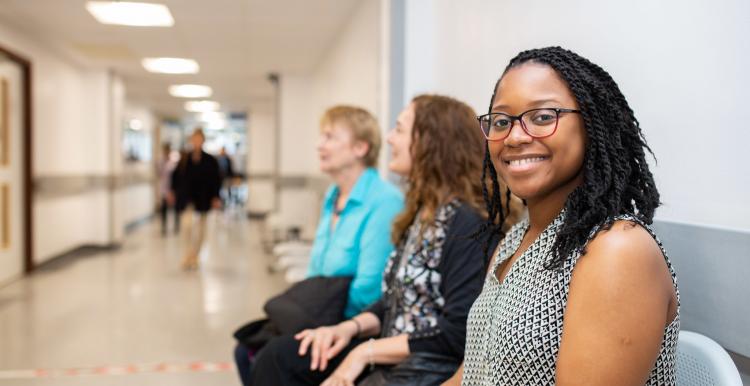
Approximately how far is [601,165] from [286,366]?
4.06 feet

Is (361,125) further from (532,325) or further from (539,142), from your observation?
(532,325)

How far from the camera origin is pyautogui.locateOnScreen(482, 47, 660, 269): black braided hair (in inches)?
40.1

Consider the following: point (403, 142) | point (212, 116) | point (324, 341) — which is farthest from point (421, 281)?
point (212, 116)

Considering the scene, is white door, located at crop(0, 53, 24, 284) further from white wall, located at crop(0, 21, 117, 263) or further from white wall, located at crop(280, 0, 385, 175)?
white wall, located at crop(280, 0, 385, 175)

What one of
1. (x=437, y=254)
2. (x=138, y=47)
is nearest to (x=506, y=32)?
(x=437, y=254)

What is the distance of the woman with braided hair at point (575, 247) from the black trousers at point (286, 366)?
33.2 inches

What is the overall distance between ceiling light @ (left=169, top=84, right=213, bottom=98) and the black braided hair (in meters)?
10.8

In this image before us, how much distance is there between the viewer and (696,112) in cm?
134

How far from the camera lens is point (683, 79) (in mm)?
1384

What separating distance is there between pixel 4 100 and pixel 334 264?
17.3 feet

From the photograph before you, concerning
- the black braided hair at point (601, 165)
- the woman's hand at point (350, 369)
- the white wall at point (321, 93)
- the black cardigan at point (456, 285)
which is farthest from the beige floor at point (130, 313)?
the black braided hair at point (601, 165)

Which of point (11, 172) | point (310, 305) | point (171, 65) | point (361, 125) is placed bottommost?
point (310, 305)

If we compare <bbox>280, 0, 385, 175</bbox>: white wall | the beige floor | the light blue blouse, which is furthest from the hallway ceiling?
the light blue blouse

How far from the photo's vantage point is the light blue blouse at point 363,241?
224cm
